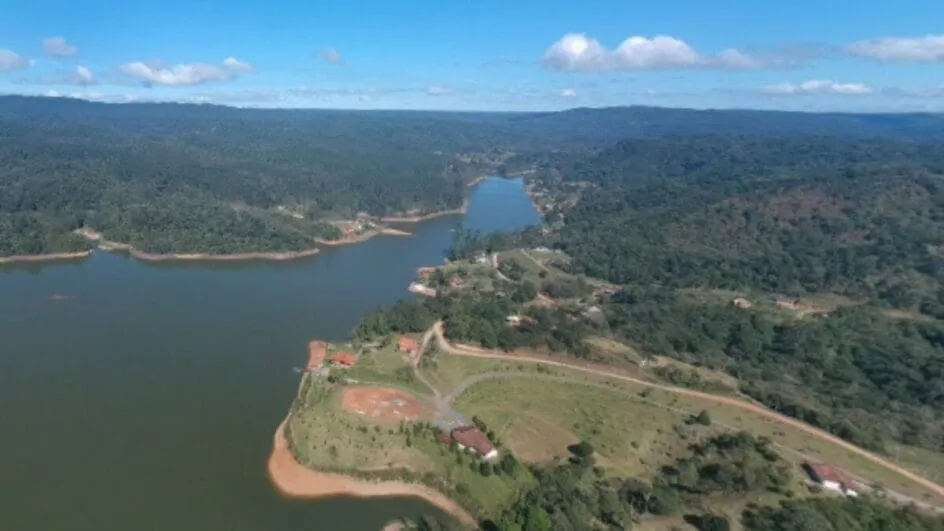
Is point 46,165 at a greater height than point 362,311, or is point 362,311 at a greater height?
point 46,165

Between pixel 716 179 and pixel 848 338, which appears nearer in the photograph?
pixel 848 338

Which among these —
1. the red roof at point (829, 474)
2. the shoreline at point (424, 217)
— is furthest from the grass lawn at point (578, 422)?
the shoreline at point (424, 217)

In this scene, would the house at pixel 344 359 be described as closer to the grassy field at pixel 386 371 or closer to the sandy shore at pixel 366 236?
the grassy field at pixel 386 371

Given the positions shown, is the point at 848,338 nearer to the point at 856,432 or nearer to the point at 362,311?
the point at 856,432

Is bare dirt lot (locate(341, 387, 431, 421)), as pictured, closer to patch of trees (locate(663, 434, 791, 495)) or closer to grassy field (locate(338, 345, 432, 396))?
grassy field (locate(338, 345, 432, 396))

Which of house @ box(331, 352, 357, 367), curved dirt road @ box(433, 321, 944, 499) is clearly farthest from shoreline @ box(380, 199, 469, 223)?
house @ box(331, 352, 357, 367)

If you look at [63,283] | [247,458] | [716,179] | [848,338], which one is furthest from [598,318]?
[716,179]
